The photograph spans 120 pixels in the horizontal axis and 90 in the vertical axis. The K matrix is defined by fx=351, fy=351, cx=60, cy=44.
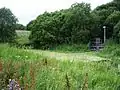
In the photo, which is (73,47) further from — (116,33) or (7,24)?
(7,24)

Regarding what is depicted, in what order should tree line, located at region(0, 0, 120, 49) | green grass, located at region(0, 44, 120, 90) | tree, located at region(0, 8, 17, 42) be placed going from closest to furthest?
green grass, located at region(0, 44, 120, 90) → tree, located at region(0, 8, 17, 42) → tree line, located at region(0, 0, 120, 49)

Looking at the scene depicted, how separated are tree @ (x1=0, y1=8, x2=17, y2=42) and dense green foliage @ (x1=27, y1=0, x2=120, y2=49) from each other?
1.58 meters

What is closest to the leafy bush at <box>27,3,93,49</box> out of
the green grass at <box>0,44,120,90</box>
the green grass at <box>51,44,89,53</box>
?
the green grass at <box>51,44,89,53</box>

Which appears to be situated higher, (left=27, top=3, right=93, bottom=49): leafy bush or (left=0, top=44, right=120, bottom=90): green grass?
(left=27, top=3, right=93, bottom=49): leafy bush

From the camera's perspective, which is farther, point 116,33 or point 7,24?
point 7,24

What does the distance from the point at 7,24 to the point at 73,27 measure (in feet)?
14.9

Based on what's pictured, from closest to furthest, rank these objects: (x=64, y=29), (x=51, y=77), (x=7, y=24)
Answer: (x=51, y=77), (x=7, y=24), (x=64, y=29)

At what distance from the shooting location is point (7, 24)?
2389 cm

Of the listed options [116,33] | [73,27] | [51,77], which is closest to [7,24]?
[73,27]

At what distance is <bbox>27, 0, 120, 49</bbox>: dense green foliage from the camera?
2408cm

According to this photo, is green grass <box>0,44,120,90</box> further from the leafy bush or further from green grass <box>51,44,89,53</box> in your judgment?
the leafy bush

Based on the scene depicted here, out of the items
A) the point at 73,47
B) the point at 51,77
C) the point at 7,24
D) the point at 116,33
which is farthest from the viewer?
the point at 7,24

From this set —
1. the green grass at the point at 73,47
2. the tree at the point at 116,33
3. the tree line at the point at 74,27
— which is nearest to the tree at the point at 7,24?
the tree line at the point at 74,27

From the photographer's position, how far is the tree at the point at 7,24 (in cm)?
2270
